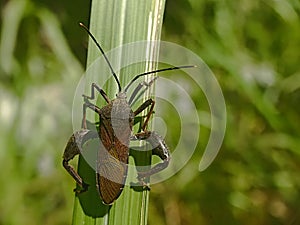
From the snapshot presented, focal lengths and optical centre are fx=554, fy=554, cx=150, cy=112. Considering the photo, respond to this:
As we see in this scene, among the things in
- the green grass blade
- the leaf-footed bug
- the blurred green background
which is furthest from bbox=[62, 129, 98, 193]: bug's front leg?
the blurred green background

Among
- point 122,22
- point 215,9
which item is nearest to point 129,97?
point 122,22

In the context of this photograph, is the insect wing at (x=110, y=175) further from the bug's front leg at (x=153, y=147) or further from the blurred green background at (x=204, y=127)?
the blurred green background at (x=204, y=127)

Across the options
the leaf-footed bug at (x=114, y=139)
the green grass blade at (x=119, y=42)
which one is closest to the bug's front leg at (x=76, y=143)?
the leaf-footed bug at (x=114, y=139)

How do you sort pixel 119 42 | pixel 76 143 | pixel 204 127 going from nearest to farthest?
pixel 119 42
pixel 76 143
pixel 204 127

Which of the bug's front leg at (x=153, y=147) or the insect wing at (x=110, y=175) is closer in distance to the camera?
the insect wing at (x=110, y=175)

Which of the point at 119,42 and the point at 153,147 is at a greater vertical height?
the point at 119,42

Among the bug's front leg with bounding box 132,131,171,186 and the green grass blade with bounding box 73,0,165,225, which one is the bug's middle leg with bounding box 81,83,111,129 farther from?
the bug's front leg with bounding box 132,131,171,186

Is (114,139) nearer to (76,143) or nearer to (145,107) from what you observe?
(76,143)

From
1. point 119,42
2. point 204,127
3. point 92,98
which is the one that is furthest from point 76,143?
point 204,127
